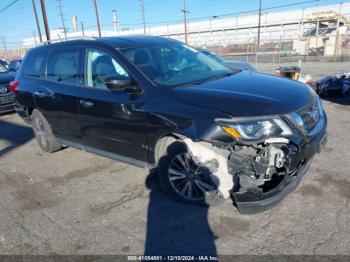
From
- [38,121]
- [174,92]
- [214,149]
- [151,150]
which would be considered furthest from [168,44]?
[38,121]

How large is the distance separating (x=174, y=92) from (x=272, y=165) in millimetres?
1229

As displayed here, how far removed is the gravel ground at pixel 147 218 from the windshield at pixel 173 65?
1.40m

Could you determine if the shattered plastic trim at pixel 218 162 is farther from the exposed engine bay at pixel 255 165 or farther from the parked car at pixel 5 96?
the parked car at pixel 5 96

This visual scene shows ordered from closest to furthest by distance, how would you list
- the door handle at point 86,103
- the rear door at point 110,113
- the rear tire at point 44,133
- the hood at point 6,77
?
the rear door at point 110,113, the door handle at point 86,103, the rear tire at point 44,133, the hood at point 6,77

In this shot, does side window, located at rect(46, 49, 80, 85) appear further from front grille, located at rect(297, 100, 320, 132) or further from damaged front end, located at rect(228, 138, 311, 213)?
front grille, located at rect(297, 100, 320, 132)

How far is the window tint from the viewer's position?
492 cm

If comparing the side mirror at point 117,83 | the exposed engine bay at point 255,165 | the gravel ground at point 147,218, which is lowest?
the gravel ground at point 147,218

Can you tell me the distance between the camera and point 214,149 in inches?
117

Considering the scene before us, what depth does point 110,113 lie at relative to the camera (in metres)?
3.65

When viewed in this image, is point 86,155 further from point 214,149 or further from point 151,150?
point 214,149

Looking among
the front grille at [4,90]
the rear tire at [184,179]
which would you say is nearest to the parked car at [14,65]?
the front grille at [4,90]

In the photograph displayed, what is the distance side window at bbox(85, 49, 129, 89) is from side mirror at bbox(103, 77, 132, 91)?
0.27m

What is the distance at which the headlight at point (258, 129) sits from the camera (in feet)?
8.75

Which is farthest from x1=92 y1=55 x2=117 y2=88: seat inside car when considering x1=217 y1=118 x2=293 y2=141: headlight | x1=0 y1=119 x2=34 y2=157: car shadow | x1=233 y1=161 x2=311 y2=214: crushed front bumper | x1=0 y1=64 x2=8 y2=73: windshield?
x1=0 y1=64 x2=8 y2=73: windshield
